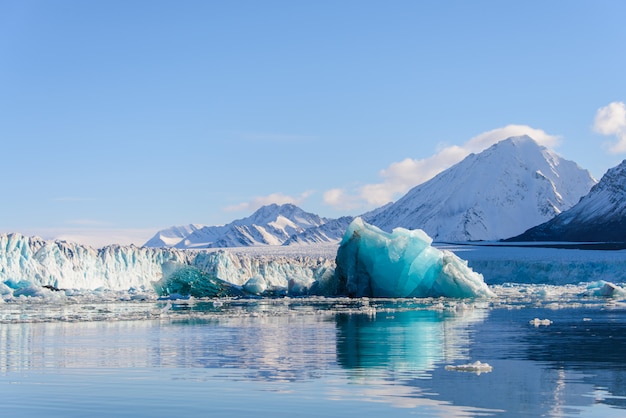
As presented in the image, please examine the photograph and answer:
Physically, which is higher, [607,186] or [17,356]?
[607,186]

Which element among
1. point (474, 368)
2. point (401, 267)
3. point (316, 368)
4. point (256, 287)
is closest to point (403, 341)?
point (316, 368)

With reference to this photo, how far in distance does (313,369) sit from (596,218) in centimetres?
14572

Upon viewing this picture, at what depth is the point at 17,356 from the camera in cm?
1647

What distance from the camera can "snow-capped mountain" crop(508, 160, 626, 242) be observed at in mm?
144000

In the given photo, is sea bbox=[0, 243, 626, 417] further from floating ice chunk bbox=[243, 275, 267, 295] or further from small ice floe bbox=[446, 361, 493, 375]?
floating ice chunk bbox=[243, 275, 267, 295]

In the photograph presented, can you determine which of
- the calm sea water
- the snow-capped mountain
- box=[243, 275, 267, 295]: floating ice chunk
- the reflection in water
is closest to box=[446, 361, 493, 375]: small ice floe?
the calm sea water

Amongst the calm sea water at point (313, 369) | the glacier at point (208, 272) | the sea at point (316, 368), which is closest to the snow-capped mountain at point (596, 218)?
the glacier at point (208, 272)

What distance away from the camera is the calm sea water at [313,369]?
10.5 m

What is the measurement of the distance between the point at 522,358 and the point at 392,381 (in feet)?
11.9

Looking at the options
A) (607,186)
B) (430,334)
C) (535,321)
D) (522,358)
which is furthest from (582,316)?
(607,186)

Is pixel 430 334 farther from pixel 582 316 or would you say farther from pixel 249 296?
pixel 249 296

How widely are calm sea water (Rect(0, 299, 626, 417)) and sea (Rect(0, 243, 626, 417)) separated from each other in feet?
0.09

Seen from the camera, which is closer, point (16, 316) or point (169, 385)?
point (169, 385)

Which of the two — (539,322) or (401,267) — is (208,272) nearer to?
(401,267)
